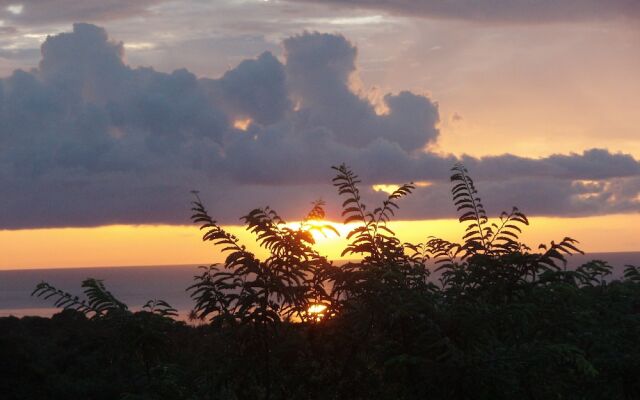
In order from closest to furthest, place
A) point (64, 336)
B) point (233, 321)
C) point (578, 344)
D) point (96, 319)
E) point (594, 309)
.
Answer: point (233, 321)
point (96, 319)
point (578, 344)
point (594, 309)
point (64, 336)

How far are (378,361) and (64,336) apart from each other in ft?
162

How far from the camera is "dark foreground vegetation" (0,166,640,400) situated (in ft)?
36.1

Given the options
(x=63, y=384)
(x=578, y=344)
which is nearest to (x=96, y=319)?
(x=578, y=344)

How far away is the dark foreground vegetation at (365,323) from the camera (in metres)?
11.0

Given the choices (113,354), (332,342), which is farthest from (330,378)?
(113,354)

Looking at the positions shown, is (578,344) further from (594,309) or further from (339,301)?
(339,301)

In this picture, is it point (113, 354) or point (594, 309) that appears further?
point (594, 309)

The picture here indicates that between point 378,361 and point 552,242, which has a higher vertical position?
point 552,242

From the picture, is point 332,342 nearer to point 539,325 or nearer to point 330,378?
point 330,378

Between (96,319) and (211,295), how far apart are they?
1628 millimetres

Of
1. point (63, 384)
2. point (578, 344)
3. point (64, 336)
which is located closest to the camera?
point (578, 344)

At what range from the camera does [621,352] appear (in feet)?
45.3

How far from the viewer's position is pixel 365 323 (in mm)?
11352

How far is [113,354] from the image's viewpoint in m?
11.8
